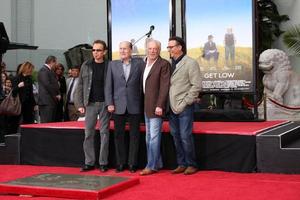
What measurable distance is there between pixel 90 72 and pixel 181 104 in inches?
47.1

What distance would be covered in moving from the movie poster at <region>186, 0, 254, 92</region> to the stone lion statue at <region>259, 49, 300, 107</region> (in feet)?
8.19

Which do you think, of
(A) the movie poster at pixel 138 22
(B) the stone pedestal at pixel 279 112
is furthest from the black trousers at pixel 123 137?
(B) the stone pedestal at pixel 279 112

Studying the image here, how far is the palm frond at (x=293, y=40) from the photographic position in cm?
1085

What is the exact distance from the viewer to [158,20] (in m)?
7.42

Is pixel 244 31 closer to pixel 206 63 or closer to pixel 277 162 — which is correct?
pixel 206 63

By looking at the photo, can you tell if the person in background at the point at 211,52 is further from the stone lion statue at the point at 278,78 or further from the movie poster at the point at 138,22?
the stone lion statue at the point at 278,78

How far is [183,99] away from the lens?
5.20 meters

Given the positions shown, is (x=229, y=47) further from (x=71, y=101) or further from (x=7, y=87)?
(x=7, y=87)

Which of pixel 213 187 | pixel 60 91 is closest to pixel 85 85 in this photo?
pixel 213 187

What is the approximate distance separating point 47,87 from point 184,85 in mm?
3075

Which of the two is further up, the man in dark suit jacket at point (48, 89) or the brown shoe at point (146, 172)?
the man in dark suit jacket at point (48, 89)

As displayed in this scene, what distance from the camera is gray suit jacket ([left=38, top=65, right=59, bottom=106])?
7621 mm

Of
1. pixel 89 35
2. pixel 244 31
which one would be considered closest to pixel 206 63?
pixel 244 31

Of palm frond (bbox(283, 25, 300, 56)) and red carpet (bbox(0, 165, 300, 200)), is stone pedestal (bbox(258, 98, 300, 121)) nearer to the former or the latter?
palm frond (bbox(283, 25, 300, 56))
